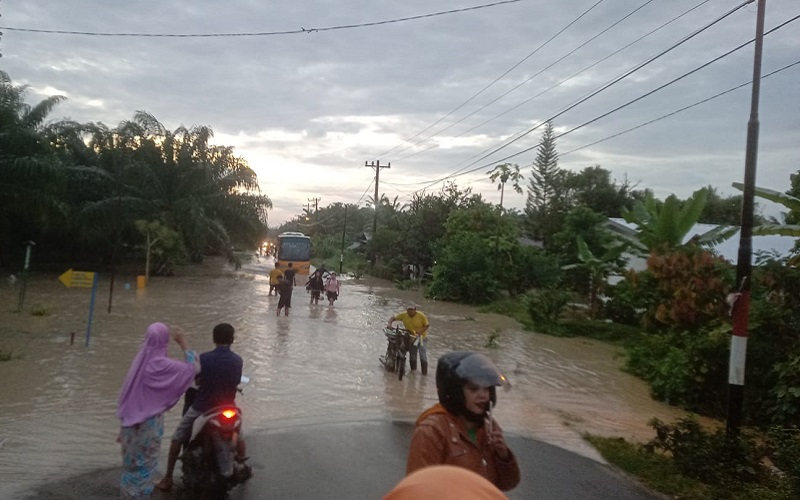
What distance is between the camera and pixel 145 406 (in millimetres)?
5445

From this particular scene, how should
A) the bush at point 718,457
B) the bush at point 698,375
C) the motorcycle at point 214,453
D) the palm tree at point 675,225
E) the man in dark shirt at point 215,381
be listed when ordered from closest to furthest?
the motorcycle at point 214,453, the man in dark shirt at point 215,381, the bush at point 718,457, the bush at point 698,375, the palm tree at point 675,225

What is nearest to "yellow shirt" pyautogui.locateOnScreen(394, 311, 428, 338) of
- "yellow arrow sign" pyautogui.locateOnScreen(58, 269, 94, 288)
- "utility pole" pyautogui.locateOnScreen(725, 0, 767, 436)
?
A: "utility pole" pyautogui.locateOnScreen(725, 0, 767, 436)

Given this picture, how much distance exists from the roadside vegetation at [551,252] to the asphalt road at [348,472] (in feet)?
2.45

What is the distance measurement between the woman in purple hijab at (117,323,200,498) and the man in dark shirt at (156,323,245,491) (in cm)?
50

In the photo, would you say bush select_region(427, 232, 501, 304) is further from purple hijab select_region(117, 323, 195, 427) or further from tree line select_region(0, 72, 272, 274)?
purple hijab select_region(117, 323, 195, 427)

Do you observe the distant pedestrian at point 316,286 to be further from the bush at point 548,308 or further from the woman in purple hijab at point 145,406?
the woman in purple hijab at point 145,406

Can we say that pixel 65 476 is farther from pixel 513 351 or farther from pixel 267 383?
pixel 513 351

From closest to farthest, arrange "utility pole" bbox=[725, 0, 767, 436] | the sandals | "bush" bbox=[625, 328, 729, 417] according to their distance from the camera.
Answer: the sandals
"utility pole" bbox=[725, 0, 767, 436]
"bush" bbox=[625, 328, 729, 417]

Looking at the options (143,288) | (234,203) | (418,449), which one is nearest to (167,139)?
(234,203)

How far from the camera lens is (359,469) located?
732 cm

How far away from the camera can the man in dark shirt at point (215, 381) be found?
605 centimetres

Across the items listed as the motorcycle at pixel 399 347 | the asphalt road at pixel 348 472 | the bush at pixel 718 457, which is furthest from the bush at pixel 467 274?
the bush at pixel 718 457

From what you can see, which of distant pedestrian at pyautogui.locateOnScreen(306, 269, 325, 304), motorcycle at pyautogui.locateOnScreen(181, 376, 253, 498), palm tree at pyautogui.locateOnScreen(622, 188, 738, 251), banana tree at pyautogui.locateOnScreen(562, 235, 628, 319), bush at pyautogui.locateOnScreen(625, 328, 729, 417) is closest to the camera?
motorcycle at pyautogui.locateOnScreen(181, 376, 253, 498)

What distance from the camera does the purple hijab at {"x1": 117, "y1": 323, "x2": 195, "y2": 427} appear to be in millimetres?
5445
